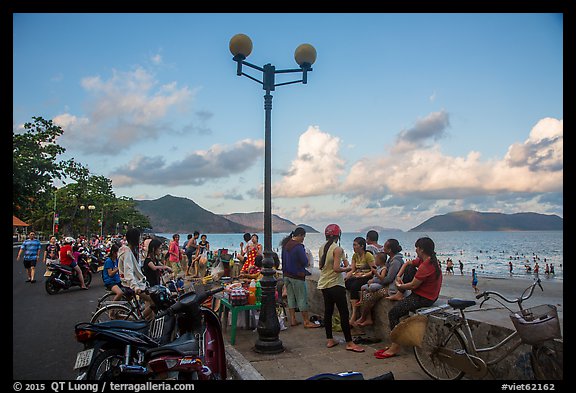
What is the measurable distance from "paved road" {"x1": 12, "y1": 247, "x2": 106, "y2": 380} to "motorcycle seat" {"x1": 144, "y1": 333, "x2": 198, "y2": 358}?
1113 mm

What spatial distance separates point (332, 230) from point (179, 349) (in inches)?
120

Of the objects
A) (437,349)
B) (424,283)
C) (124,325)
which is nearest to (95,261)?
(124,325)

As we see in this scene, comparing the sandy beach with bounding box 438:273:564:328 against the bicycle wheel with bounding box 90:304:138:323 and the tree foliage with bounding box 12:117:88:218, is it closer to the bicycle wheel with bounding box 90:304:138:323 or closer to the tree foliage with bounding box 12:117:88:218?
the bicycle wheel with bounding box 90:304:138:323

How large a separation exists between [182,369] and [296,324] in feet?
13.8

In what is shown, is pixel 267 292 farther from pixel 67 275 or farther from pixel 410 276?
pixel 67 275

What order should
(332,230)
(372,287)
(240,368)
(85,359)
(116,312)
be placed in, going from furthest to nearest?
1. (116,312)
2. (372,287)
3. (332,230)
4. (240,368)
5. (85,359)

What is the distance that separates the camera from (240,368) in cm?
500

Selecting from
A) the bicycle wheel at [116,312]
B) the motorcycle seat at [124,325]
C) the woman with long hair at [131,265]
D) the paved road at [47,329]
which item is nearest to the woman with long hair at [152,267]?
the bicycle wheel at [116,312]

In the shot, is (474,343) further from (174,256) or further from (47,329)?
(174,256)

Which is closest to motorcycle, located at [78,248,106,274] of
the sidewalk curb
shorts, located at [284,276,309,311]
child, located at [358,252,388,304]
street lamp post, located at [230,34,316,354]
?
shorts, located at [284,276,309,311]

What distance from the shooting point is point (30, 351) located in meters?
5.92

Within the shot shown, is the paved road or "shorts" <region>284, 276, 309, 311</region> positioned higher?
"shorts" <region>284, 276, 309, 311</region>

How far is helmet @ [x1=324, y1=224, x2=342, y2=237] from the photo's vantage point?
6037 mm
